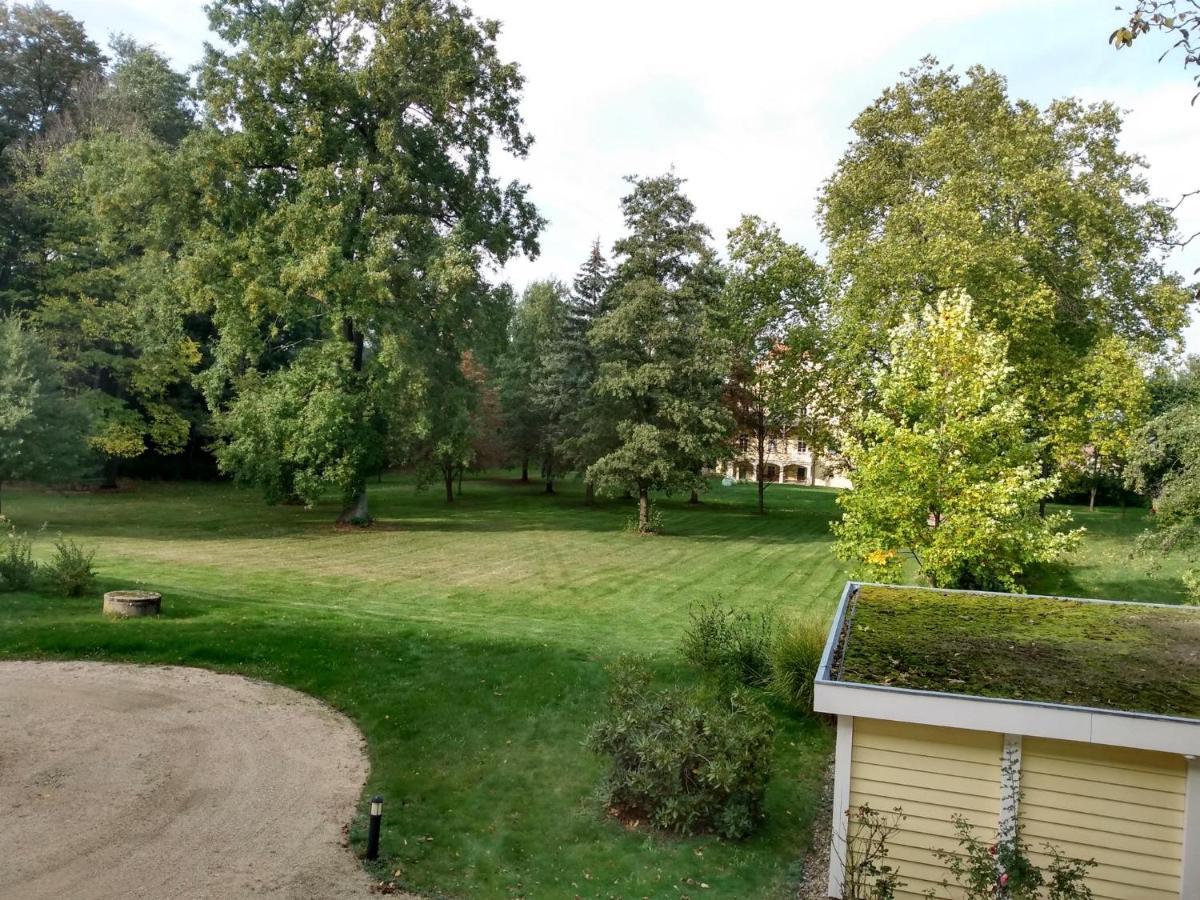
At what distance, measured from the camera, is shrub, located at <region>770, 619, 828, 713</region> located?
40.9 feet

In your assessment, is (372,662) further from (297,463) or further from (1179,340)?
(1179,340)

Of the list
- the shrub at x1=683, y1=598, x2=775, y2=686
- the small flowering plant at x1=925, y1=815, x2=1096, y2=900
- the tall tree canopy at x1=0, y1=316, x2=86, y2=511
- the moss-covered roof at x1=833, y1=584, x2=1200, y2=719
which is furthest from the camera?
the tall tree canopy at x1=0, y1=316, x2=86, y2=511

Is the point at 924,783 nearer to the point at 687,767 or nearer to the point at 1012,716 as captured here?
the point at 1012,716

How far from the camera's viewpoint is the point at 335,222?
26.5 metres

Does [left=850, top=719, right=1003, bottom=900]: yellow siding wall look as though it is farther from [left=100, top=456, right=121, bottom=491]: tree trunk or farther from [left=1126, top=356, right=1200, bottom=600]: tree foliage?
[left=100, top=456, right=121, bottom=491]: tree trunk

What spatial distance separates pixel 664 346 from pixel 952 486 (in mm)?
19071

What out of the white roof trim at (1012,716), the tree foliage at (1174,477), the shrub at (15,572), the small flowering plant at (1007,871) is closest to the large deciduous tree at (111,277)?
the shrub at (15,572)

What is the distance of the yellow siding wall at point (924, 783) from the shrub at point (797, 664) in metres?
4.75

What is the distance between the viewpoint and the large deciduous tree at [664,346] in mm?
32375

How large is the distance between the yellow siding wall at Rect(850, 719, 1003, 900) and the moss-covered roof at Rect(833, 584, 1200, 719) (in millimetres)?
515

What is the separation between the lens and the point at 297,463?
92.5ft

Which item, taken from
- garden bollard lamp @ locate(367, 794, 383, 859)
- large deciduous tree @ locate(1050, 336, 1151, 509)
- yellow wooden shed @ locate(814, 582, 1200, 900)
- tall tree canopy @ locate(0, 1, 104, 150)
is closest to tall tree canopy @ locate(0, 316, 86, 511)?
tall tree canopy @ locate(0, 1, 104, 150)

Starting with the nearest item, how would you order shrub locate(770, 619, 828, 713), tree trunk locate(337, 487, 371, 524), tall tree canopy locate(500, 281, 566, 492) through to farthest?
shrub locate(770, 619, 828, 713) < tree trunk locate(337, 487, 371, 524) < tall tree canopy locate(500, 281, 566, 492)

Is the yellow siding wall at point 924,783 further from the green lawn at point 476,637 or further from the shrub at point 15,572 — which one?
the shrub at point 15,572
